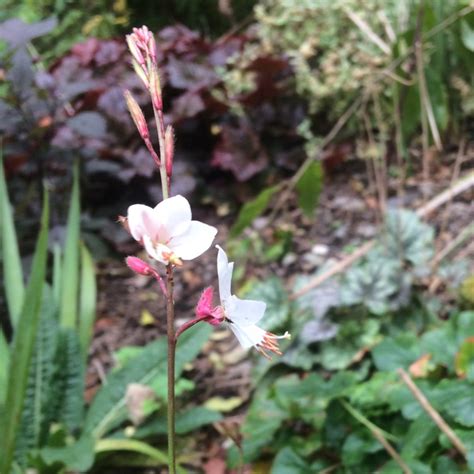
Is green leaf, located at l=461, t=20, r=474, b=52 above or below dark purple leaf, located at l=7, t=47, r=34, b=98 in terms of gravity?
above

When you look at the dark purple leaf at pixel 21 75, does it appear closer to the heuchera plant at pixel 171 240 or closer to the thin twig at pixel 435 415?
the thin twig at pixel 435 415

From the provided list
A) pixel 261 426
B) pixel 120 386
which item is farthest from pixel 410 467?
pixel 120 386

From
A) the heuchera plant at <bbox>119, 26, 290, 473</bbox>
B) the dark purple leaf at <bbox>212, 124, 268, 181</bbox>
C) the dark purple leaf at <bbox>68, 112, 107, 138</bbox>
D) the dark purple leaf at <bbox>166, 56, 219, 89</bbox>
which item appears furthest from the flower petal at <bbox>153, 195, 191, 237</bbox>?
the dark purple leaf at <bbox>166, 56, 219, 89</bbox>

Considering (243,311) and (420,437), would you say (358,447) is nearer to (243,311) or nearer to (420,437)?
(420,437)

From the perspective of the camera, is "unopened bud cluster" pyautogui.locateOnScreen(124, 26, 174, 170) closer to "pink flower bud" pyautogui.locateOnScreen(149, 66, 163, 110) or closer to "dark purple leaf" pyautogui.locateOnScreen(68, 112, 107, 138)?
"pink flower bud" pyautogui.locateOnScreen(149, 66, 163, 110)

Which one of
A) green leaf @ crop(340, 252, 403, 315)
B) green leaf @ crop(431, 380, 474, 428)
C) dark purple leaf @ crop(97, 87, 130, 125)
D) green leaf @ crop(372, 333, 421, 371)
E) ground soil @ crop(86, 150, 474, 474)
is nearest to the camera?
green leaf @ crop(431, 380, 474, 428)

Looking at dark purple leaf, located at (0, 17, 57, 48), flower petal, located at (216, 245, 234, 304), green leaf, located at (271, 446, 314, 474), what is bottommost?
green leaf, located at (271, 446, 314, 474)
